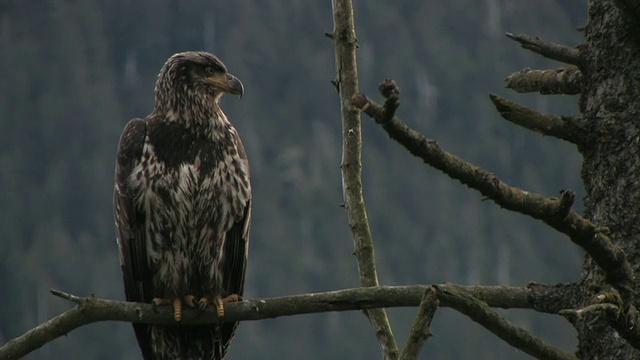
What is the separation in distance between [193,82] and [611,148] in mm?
3353

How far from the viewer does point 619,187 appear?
4.66 meters

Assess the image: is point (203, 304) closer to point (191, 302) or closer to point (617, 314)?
point (191, 302)

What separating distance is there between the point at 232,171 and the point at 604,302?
135 inches

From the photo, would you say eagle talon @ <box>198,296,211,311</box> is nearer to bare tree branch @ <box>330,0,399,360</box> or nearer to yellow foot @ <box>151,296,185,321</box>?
yellow foot @ <box>151,296,185,321</box>

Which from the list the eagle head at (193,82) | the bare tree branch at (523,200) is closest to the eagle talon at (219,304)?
the eagle head at (193,82)

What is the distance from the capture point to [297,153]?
13150 cm

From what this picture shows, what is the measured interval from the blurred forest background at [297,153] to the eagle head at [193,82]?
9573 cm

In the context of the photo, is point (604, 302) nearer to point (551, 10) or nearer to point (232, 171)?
point (232, 171)

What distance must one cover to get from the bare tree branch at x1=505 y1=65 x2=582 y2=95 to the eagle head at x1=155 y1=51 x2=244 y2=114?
250cm

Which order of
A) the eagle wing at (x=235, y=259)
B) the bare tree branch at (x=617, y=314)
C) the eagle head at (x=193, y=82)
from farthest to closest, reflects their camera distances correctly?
the eagle head at (x=193, y=82), the eagle wing at (x=235, y=259), the bare tree branch at (x=617, y=314)

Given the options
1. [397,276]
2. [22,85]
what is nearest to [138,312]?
[397,276]

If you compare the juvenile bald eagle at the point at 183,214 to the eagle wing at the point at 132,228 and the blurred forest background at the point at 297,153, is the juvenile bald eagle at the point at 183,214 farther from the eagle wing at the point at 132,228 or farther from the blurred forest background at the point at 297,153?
the blurred forest background at the point at 297,153

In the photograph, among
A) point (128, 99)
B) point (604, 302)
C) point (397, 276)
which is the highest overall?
point (128, 99)

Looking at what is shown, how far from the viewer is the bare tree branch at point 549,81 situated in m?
5.20
